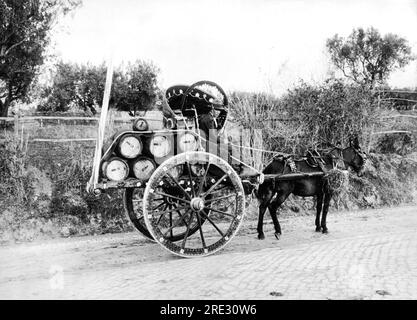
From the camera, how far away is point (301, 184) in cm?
933

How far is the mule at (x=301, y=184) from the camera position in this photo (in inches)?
353

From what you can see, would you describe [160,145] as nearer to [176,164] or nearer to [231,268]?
[176,164]

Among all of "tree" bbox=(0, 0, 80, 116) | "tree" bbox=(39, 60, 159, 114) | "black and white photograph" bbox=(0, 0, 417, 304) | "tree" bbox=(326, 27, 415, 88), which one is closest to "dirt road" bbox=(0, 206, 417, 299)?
"black and white photograph" bbox=(0, 0, 417, 304)

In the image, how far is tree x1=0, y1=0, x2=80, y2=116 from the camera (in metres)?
14.7

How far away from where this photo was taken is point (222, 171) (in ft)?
24.5

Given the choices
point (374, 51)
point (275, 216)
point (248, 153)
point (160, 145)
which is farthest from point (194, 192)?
point (374, 51)

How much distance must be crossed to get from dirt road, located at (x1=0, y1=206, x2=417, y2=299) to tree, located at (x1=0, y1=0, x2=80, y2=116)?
8863mm

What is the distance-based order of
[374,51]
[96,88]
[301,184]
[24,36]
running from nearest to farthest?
[301,184], [24,36], [374,51], [96,88]

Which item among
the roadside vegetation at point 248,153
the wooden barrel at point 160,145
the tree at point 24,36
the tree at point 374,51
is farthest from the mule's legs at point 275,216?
the tree at point 374,51

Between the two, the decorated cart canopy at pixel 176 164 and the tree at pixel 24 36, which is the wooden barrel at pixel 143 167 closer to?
the decorated cart canopy at pixel 176 164

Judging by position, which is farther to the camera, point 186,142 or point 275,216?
point 275,216

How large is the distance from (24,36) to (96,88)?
1603cm

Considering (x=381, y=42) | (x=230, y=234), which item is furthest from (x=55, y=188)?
(x=381, y=42)
